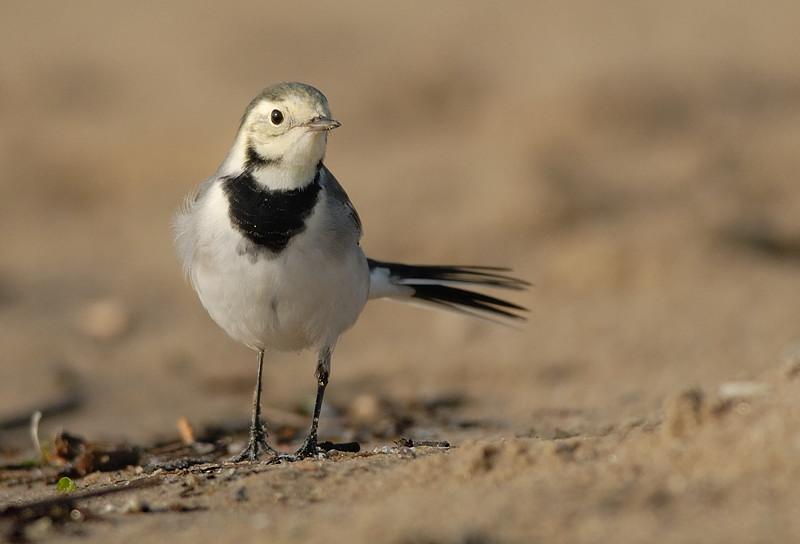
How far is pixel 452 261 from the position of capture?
9883 millimetres

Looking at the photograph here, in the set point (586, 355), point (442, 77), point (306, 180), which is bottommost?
point (586, 355)

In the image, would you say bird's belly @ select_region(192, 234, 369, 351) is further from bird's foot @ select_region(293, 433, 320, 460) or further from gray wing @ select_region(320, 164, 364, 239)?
bird's foot @ select_region(293, 433, 320, 460)

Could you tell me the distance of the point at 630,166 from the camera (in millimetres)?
11336

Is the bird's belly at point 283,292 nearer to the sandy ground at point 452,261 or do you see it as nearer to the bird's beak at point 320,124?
the bird's beak at point 320,124

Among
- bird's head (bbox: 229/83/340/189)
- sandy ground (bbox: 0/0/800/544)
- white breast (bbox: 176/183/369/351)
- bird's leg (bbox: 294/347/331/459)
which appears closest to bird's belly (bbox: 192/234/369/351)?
white breast (bbox: 176/183/369/351)

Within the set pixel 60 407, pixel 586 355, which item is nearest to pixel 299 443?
pixel 60 407

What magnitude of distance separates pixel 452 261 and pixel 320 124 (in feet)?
15.7

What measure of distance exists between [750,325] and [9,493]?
5852 mm

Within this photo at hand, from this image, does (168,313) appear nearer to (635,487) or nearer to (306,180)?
(306,180)

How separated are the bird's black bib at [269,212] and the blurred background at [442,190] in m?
2.14

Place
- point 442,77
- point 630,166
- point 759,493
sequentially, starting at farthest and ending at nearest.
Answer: point 442,77 < point 630,166 < point 759,493

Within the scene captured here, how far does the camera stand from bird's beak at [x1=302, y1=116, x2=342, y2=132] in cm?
520

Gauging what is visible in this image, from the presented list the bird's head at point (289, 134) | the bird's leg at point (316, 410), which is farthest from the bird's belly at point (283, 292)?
the bird's head at point (289, 134)

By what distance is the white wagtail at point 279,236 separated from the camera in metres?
5.23
